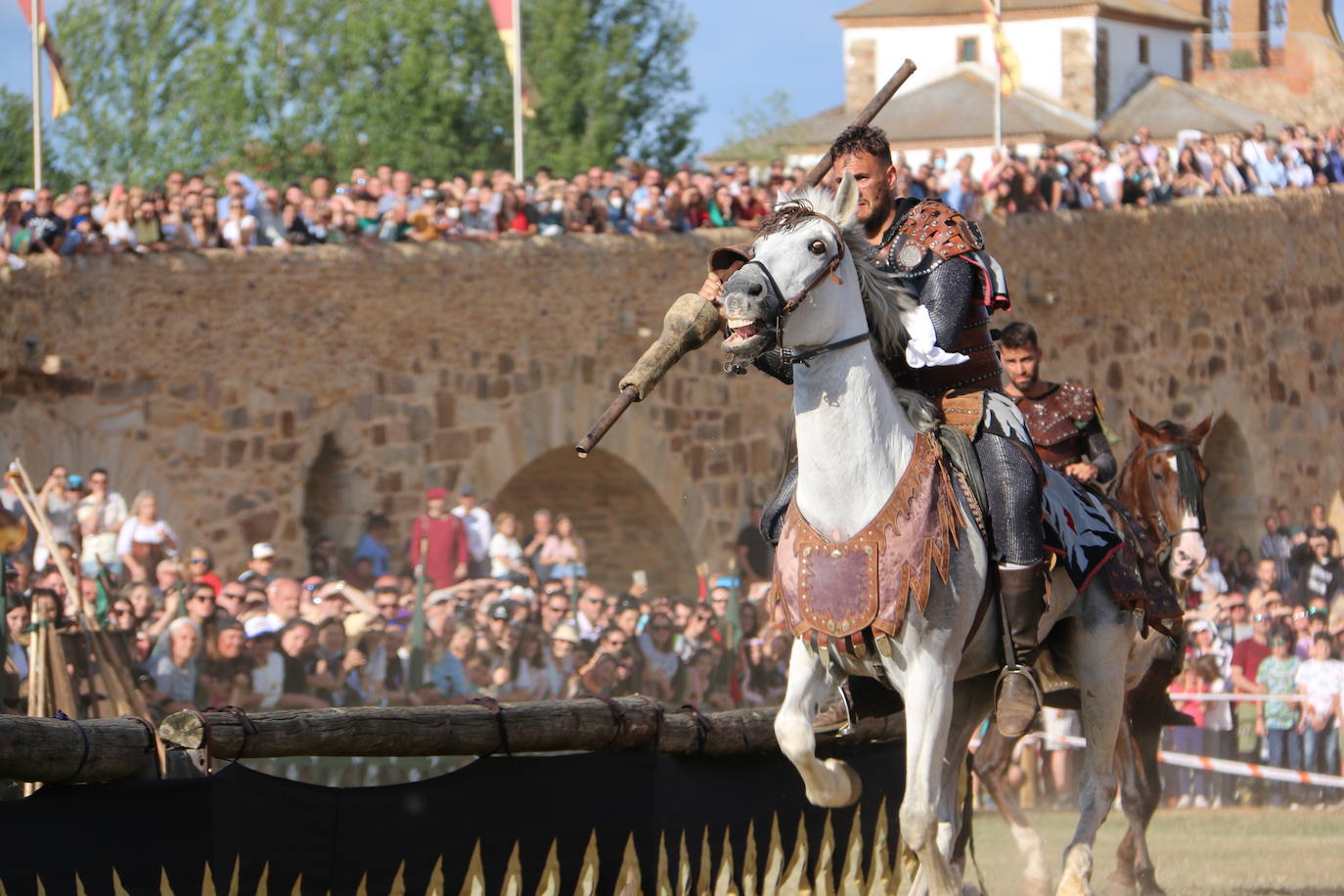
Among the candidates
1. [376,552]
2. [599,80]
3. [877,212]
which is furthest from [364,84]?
[877,212]

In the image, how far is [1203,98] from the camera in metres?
59.1

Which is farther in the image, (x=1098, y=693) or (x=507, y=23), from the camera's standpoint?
(x=507, y=23)

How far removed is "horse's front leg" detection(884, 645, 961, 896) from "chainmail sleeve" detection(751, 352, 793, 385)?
3.38 ft

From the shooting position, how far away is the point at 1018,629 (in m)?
7.41

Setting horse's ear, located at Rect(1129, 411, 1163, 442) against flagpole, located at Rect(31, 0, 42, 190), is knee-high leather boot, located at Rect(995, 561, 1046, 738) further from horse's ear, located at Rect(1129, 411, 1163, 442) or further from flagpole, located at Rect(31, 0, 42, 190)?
flagpole, located at Rect(31, 0, 42, 190)

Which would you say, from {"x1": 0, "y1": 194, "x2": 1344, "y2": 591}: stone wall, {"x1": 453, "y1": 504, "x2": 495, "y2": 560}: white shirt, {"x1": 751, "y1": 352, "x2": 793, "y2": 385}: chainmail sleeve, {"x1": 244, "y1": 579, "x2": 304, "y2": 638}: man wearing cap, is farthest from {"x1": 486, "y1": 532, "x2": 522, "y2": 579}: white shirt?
{"x1": 751, "y1": 352, "x2": 793, "y2": 385}: chainmail sleeve

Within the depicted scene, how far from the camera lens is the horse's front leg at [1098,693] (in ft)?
26.3

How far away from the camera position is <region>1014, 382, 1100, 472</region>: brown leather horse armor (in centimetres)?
980

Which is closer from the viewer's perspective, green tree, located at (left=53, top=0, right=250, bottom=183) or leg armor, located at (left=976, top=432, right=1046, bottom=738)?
leg armor, located at (left=976, top=432, right=1046, bottom=738)

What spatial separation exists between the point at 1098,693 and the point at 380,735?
2.72 m

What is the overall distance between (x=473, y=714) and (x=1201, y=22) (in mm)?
60147

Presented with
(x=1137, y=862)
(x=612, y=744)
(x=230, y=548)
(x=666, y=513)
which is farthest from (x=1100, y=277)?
(x=612, y=744)

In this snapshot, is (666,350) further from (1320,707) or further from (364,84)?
(364,84)

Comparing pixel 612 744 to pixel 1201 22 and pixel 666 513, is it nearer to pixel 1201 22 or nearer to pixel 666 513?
pixel 666 513
